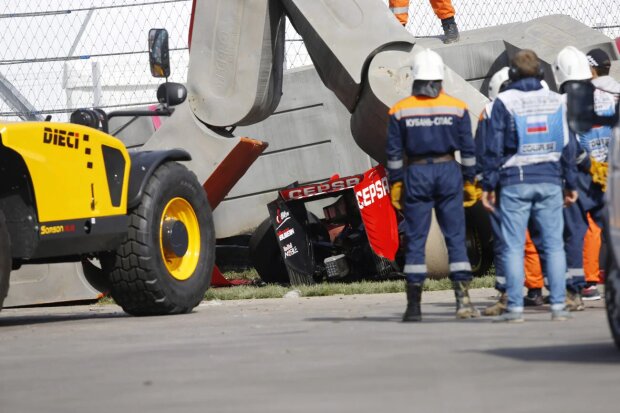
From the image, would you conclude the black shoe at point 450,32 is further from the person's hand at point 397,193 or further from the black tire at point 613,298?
the black tire at point 613,298

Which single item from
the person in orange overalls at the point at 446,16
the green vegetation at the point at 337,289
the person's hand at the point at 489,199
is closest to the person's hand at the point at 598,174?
the person's hand at the point at 489,199

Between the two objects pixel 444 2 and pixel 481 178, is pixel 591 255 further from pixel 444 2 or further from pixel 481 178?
pixel 444 2

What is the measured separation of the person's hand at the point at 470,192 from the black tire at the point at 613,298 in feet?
9.34

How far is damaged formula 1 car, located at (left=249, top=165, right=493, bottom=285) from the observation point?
14555 mm

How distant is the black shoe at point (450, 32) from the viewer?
16156mm

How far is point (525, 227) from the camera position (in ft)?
31.6

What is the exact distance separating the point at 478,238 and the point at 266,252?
2433 mm

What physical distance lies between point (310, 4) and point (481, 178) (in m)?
4.22

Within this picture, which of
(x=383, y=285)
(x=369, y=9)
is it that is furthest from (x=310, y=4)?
(x=383, y=285)

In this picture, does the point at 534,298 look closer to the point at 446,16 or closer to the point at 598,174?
the point at 598,174

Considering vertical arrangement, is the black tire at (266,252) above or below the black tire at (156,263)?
below

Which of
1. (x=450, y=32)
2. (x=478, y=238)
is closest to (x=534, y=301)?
(x=478, y=238)

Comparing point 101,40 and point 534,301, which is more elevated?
point 101,40

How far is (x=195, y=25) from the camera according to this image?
45.8 ft
